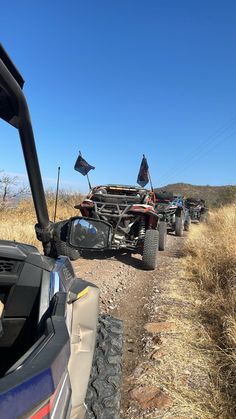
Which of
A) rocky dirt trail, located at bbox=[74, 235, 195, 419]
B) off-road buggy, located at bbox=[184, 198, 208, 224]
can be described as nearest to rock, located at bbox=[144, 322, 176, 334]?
rocky dirt trail, located at bbox=[74, 235, 195, 419]

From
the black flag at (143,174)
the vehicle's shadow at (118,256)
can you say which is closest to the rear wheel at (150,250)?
the vehicle's shadow at (118,256)

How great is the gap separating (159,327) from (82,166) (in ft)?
32.6

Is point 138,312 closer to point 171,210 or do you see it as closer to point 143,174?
point 171,210

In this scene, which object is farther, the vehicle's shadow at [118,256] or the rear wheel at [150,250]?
the vehicle's shadow at [118,256]

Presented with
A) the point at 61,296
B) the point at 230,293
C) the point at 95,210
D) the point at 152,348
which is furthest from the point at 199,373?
the point at 95,210

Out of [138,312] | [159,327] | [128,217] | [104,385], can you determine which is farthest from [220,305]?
[128,217]

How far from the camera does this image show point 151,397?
3094 millimetres

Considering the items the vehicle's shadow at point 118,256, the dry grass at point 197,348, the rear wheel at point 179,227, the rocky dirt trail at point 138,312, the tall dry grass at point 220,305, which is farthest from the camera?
the rear wheel at point 179,227

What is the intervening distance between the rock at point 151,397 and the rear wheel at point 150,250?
4737mm

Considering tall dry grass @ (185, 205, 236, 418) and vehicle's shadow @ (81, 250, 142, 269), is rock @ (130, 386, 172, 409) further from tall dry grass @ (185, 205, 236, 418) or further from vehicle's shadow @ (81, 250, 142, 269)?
vehicle's shadow @ (81, 250, 142, 269)

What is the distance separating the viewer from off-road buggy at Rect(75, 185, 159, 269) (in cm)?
834

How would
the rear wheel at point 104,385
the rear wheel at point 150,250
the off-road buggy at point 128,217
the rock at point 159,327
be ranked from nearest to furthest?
the rear wheel at point 104,385
the rock at point 159,327
the rear wheel at point 150,250
the off-road buggy at point 128,217

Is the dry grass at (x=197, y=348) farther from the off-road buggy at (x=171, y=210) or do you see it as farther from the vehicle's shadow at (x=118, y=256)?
the off-road buggy at (x=171, y=210)

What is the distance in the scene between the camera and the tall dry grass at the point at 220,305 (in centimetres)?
324
